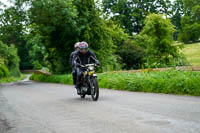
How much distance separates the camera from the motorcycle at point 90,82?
9.84 metres

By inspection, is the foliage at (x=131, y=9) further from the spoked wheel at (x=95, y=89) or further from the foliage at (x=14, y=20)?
the spoked wheel at (x=95, y=89)

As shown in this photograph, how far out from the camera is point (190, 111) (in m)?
6.74

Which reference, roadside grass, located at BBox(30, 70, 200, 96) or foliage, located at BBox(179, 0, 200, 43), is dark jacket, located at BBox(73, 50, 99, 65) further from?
foliage, located at BBox(179, 0, 200, 43)

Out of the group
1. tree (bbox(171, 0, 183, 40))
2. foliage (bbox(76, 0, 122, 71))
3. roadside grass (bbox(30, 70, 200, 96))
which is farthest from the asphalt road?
tree (bbox(171, 0, 183, 40))

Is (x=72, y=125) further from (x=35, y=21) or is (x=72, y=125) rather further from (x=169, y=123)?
(x=35, y=21)

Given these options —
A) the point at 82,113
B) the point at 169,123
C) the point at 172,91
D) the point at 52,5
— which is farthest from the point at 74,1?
the point at 169,123

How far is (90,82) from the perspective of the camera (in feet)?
33.1

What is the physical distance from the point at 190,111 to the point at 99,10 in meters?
23.9

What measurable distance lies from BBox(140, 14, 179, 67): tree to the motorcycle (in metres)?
18.0

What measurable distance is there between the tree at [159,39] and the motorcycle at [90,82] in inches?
708

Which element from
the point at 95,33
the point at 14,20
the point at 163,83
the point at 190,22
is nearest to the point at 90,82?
the point at 163,83

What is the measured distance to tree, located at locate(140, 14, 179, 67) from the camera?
28.1 metres

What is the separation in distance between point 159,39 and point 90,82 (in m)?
19.6

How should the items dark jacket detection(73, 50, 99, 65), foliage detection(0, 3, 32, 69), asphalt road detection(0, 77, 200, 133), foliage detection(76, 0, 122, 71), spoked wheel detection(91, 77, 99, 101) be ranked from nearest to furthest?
1. asphalt road detection(0, 77, 200, 133)
2. spoked wheel detection(91, 77, 99, 101)
3. dark jacket detection(73, 50, 99, 65)
4. foliage detection(0, 3, 32, 69)
5. foliage detection(76, 0, 122, 71)
